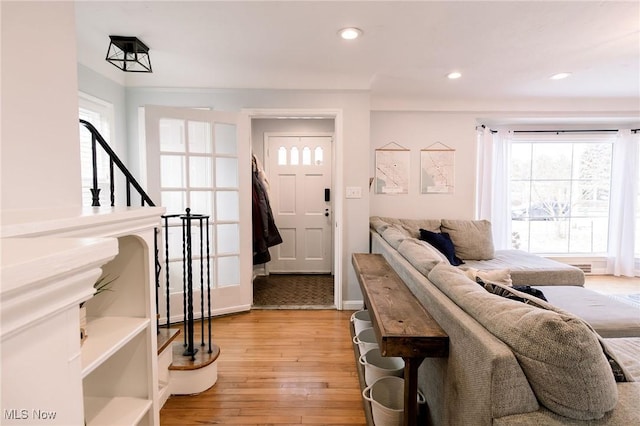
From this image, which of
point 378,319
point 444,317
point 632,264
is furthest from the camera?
point 632,264

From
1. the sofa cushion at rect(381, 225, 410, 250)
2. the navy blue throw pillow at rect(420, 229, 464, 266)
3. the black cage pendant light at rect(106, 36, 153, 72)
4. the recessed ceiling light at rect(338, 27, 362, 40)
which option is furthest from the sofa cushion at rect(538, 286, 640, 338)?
the black cage pendant light at rect(106, 36, 153, 72)

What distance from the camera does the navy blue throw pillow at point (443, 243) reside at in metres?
3.43

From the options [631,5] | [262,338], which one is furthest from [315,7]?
[262,338]

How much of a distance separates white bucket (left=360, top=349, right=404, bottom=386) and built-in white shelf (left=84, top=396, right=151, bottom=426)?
1.11 meters

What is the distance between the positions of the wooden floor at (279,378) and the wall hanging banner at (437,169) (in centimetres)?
210

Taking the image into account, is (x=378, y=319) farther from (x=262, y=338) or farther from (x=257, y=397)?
(x=262, y=338)

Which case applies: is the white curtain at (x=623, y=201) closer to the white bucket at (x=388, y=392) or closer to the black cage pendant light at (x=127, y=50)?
the white bucket at (x=388, y=392)

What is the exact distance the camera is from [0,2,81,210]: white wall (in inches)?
43.5

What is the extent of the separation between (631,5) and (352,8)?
167 cm

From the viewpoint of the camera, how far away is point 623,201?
450cm

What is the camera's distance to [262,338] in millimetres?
2795

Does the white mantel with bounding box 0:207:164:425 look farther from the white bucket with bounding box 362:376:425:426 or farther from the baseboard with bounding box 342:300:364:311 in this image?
the baseboard with bounding box 342:300:364:311

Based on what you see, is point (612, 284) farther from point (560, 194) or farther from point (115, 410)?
point (115, 410)

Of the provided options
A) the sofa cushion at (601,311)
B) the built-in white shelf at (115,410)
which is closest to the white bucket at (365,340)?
the built-in white shelf at (115,410)
